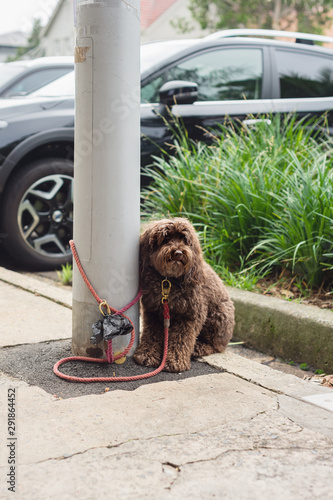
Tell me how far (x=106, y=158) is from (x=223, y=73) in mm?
3486

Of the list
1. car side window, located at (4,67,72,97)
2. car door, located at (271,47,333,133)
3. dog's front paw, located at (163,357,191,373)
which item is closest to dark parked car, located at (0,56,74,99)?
car side window, located at (4,67,72,97)

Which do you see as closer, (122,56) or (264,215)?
(122,56)

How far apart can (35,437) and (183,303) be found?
1068 millimetres

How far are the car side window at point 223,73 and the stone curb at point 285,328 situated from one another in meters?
2.55

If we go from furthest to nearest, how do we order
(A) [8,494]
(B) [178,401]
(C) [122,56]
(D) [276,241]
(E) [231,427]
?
(D) [276,241], (C) [122,56], (B) [178,401], (E) [231,427], (A) [8,494]

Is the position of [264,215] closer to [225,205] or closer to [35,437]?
[225,205]

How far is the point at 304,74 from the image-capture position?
6.31 m

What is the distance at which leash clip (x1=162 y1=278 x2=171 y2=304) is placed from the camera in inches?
116

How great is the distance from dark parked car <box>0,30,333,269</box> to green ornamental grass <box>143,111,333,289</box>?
0.30 m

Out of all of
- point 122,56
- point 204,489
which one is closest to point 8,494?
point 204,489

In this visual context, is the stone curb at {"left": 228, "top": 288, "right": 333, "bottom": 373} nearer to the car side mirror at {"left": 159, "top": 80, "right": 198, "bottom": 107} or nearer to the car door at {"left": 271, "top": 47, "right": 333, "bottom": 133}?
the car side mirror at {"left": 159, "top": 80, "right": 198, "bottom": 107}

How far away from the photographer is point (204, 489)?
6.12ft

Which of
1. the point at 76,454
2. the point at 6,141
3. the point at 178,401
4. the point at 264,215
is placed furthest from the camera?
the point at 6,141

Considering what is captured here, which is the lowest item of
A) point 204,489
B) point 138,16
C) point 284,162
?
point 204,489
